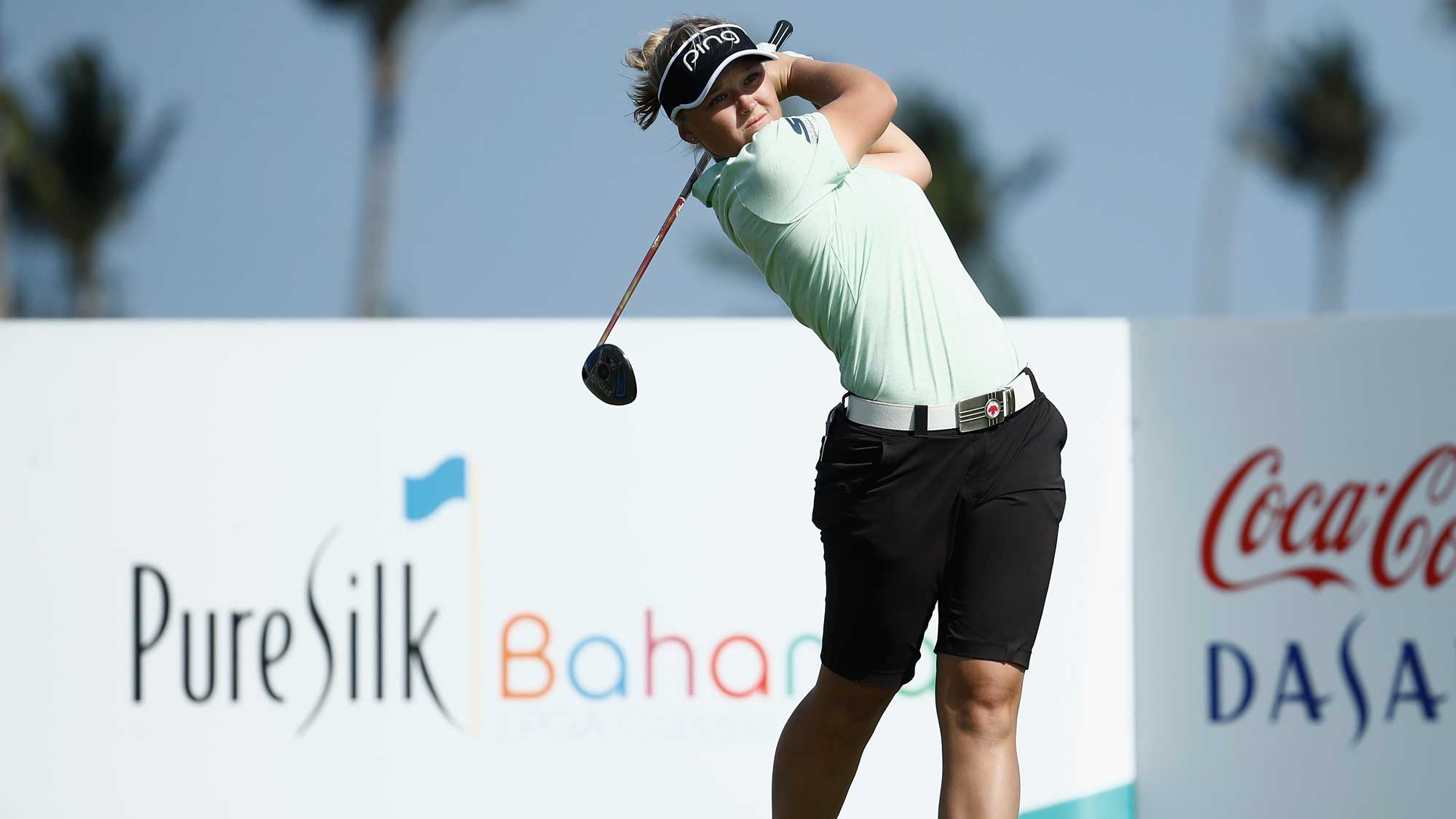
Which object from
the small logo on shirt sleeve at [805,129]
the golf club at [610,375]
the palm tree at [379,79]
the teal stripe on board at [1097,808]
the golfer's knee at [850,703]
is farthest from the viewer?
the palm tree at [379,79]

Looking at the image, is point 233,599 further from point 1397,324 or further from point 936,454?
point 1397,324

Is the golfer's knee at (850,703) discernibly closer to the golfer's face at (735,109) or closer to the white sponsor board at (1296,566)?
the golfer's face at (735,109)

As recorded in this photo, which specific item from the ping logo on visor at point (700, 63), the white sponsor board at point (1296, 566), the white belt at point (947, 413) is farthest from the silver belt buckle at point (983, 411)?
the white sponsor board at point (1296, 566)

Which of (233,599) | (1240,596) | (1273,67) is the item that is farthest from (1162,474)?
(1273,67)

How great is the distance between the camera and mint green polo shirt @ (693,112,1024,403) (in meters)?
2.44

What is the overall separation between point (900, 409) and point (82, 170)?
26.6m

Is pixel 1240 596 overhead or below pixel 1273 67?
below

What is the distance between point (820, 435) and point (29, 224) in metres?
24.9

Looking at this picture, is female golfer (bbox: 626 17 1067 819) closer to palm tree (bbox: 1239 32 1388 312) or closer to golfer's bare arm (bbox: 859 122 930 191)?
golfer's bare arm (bbox: 859 122 930 191)

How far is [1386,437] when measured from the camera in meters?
3.76

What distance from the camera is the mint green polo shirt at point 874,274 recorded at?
96.0 inches

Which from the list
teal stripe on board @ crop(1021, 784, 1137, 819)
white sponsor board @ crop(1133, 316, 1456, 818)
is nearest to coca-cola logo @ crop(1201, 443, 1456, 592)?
white sponsor board @ crop(1133, 316, 1456, 818)

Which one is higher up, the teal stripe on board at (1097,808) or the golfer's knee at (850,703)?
the golfer's knee at (850,703)

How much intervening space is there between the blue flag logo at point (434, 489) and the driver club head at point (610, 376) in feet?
2.80
